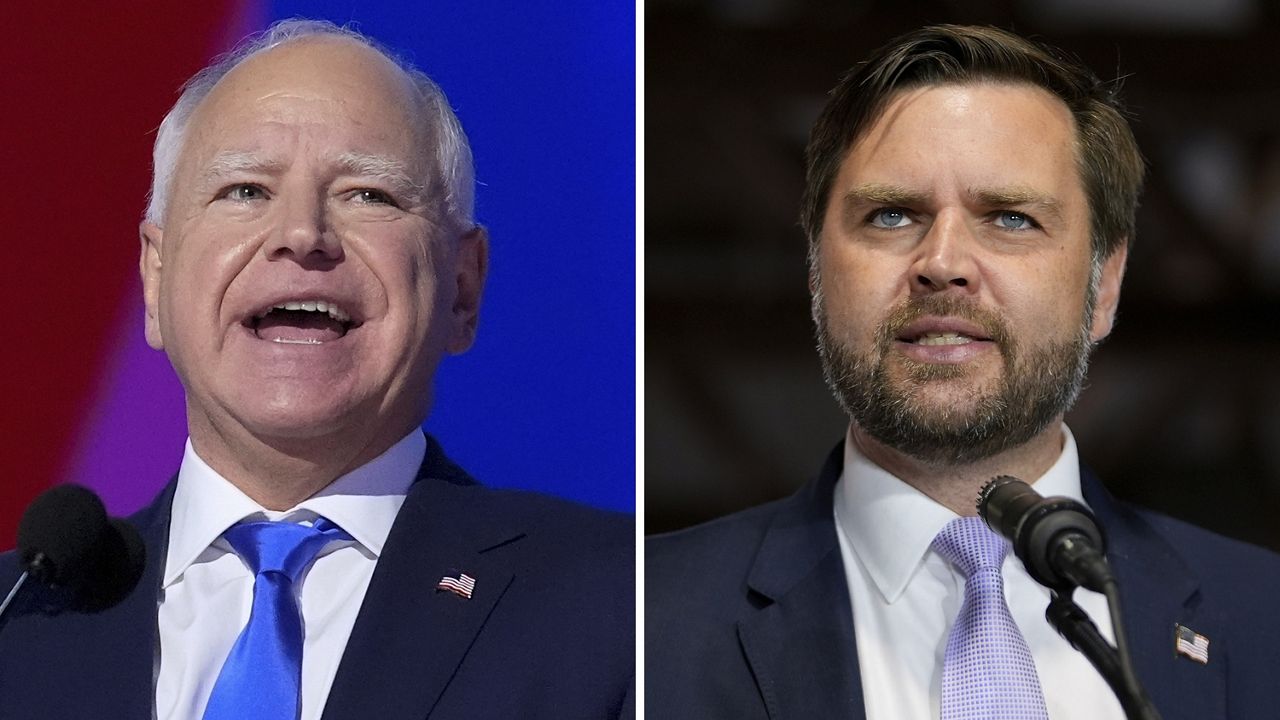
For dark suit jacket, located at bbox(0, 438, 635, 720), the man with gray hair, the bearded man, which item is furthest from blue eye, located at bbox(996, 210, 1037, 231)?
the man with gray hair

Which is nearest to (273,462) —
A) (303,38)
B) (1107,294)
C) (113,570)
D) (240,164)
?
(113,570)

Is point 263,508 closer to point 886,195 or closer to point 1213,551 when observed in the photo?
point 886,195

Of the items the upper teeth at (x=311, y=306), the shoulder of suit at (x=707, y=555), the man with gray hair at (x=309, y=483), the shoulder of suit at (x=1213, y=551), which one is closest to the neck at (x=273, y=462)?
the man with gray hair at (x=309, y=483)

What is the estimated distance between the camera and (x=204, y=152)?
264 cm

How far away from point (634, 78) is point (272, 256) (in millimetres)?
803

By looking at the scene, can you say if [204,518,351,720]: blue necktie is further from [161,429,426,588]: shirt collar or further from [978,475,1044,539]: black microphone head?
[978,475,1044,539]: black microphone head

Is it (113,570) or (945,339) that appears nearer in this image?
(113,570)

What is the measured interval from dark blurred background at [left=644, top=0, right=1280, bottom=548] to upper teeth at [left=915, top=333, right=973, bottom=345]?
413 millimetres

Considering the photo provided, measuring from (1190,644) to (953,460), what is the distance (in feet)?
1.66

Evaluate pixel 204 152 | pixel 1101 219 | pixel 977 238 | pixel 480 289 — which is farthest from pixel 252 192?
pixel 1101 219

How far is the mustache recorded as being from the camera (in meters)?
2.67

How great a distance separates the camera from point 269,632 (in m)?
2.53

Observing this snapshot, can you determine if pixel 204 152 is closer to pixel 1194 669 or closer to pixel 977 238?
pixel 977 238

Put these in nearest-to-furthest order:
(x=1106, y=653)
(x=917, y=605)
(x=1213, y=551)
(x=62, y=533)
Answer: (x=1106, y=653) → (x=62, y=533) → (x=917, y=605) → (x=1213, y=551)
